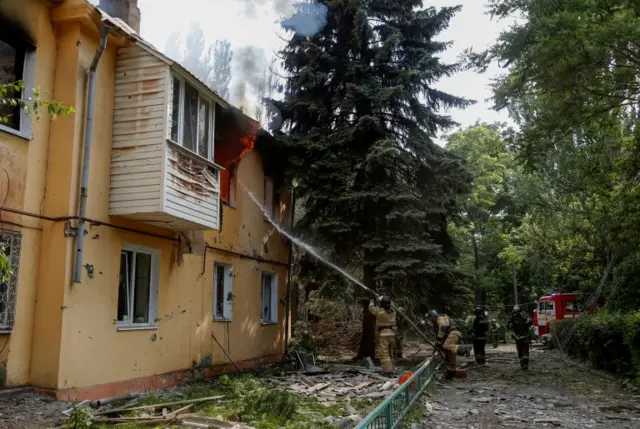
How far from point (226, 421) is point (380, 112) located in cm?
1182

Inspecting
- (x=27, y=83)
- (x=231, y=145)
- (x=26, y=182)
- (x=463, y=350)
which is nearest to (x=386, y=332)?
(x=463, y=350)

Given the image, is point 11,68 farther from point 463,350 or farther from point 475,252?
point 475,252

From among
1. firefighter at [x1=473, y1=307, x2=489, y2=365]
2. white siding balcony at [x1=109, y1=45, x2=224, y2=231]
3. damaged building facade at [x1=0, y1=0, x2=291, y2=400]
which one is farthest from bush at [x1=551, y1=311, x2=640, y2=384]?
white siding balcony at [x1=109, y1=45, x2=224, y2=231]

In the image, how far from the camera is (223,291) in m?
13.8

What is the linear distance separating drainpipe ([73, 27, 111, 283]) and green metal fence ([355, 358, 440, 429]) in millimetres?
5221

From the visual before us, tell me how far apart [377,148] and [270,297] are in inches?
219

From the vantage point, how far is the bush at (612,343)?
12.2 m

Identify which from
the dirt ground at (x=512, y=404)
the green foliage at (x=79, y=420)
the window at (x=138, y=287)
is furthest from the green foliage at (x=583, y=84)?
the green foliage at (x=79, y=420)

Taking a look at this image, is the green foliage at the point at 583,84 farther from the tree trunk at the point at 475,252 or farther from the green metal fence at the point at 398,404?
the tree trunk at the point at 475,252

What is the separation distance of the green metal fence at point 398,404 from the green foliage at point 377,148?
401 centimetres

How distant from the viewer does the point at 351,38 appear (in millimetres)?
17219

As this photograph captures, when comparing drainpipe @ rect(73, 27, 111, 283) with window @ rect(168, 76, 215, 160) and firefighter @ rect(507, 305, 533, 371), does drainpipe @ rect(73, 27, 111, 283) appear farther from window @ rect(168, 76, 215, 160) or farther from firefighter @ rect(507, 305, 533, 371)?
firefighter @ rect(507, 305, 533, 371)

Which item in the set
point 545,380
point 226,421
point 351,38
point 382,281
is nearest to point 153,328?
→ point 226,421

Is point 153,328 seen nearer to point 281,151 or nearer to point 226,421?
point 226,421
